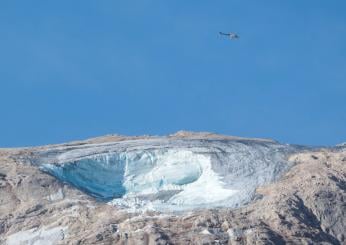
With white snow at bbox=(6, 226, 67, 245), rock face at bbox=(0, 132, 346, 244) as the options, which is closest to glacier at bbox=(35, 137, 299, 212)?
rock face at bbox=(0, 132, 346, 244)

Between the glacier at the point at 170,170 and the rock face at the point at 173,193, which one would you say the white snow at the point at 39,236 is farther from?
the glacier at the point at 170,170

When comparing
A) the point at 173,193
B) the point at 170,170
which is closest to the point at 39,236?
the point at 173,193

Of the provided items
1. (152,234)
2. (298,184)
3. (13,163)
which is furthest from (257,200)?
(13,163)

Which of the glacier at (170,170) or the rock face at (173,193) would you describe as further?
the glacier at (170,170)

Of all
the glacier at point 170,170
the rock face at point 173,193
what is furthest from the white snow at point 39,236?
the glacier at point 170,170

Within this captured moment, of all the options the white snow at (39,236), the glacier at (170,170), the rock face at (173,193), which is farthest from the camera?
the glacier at (170,170)

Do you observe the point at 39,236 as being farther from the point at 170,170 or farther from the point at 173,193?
the point at 170,170
